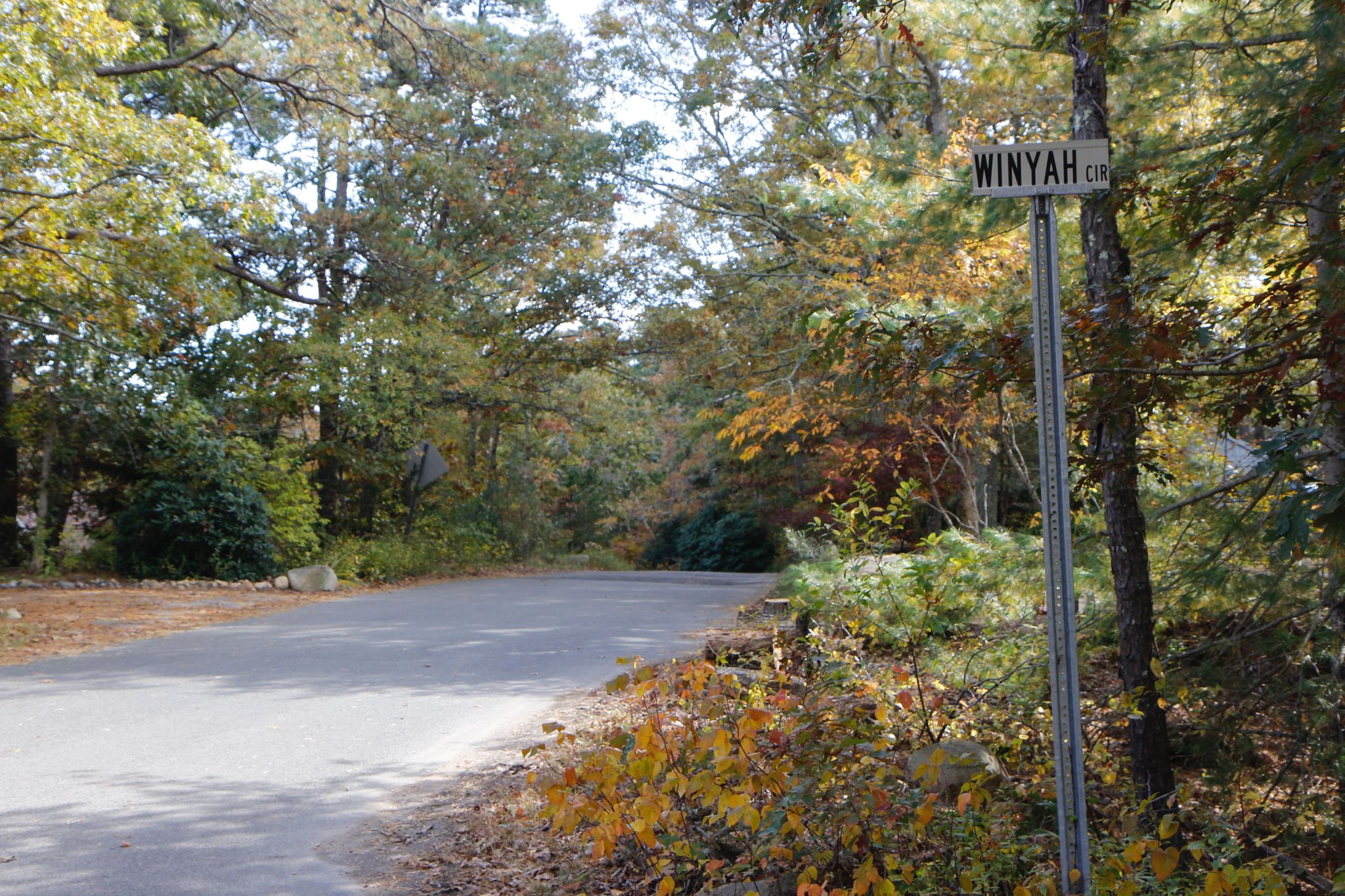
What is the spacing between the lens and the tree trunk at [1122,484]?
5066 mm

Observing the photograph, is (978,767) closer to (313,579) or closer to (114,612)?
(114,612)

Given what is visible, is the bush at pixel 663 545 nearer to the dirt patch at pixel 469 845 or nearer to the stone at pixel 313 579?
Result: the stone at pixel 313 579

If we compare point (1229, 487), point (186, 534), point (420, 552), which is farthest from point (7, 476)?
point (1229, 487)

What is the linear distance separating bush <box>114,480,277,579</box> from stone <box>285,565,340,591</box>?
102 cm

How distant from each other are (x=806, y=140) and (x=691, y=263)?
357cm

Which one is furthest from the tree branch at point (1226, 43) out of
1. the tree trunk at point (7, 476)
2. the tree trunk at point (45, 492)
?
the tree trunk at point (7, 476)

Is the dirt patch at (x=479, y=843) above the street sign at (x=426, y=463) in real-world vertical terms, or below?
below

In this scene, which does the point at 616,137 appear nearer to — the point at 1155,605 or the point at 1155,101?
the point at 1155,101

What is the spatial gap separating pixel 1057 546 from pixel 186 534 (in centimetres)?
1738

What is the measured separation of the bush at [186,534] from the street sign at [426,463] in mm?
5711

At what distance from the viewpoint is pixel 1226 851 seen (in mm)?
4074

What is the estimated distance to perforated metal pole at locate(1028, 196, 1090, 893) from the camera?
3311mm

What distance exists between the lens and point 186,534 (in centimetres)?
1808

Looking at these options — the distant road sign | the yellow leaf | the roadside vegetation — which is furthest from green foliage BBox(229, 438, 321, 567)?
the yellow leaf
